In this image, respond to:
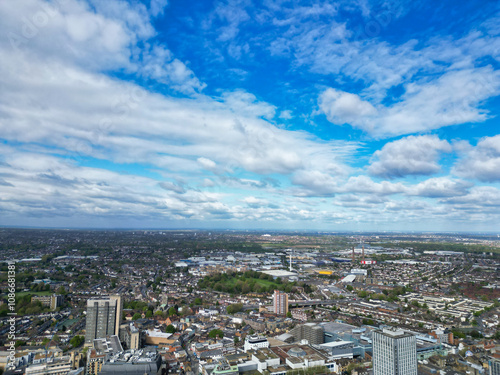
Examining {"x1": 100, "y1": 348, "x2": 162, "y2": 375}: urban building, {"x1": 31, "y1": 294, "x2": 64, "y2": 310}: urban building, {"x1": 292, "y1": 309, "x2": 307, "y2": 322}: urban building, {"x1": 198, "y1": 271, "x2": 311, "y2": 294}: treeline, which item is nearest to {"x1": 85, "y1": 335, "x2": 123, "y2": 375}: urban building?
{"x1": 100, "y1": 348, "x2": 162, "y2": 375}: urban building

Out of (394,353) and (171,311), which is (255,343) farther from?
(171,311)

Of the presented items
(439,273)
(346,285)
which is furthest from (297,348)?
(439,273)

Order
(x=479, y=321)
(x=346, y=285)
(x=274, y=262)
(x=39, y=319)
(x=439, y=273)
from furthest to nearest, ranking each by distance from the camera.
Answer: (x=274, y=262)
(x=439, y=273)
(x=346, y=285)
(x=479, y=321)
(x=39, y=319)

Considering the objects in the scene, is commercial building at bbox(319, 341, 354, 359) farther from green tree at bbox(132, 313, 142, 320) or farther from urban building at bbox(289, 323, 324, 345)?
green tree at bbox(132, 313, 142, 320)

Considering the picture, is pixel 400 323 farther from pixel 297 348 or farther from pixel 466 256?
pixel 466 256

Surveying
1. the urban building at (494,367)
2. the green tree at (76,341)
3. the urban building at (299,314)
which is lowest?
the urban building at (299,314)

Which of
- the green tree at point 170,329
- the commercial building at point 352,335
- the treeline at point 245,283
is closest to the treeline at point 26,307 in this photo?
the green tree at point 170,329

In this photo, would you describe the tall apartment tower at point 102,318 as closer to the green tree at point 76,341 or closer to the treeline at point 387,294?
the green tree at point 76,341
